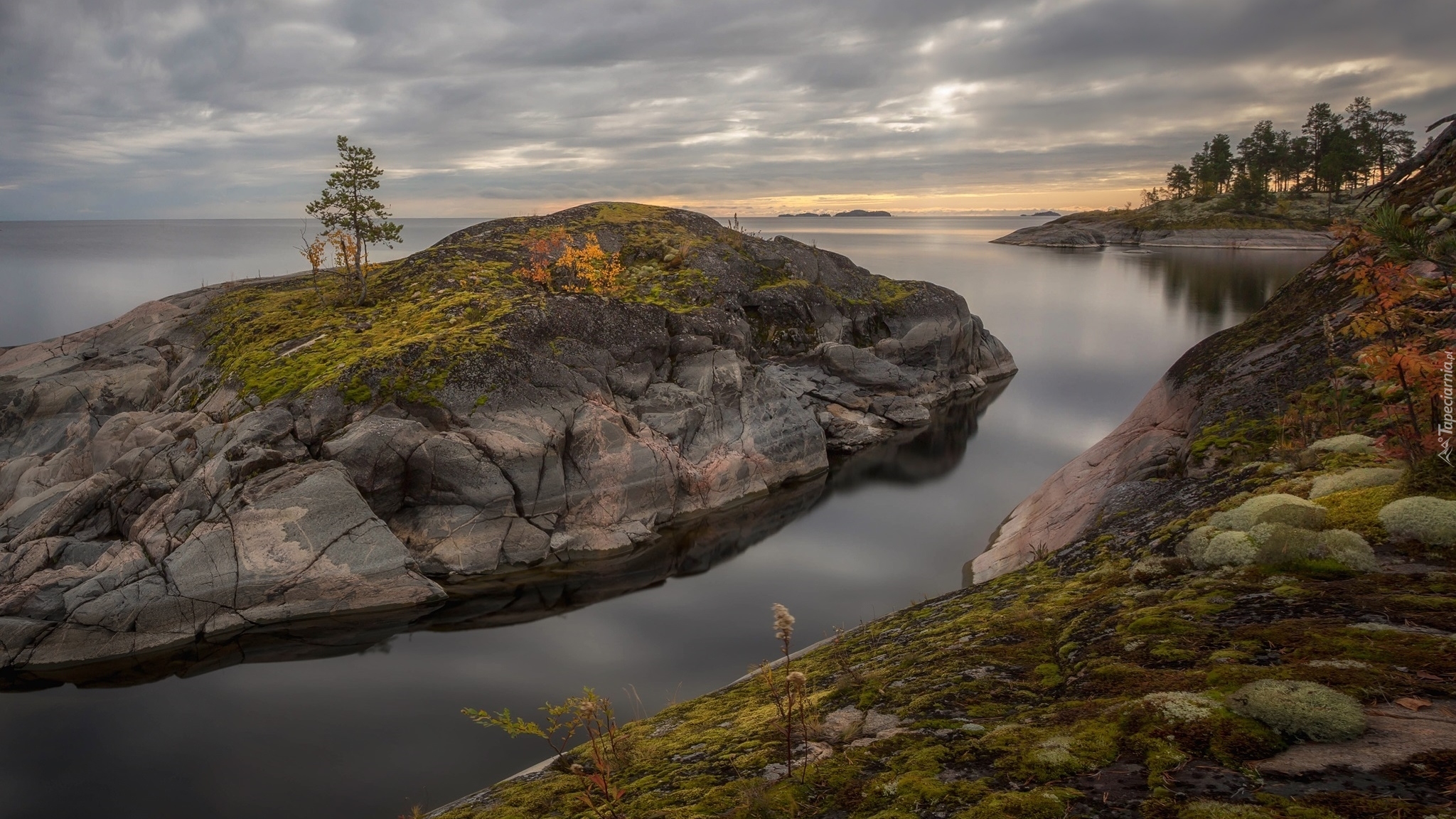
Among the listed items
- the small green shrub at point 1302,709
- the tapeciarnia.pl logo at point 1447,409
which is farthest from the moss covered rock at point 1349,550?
the small green shrub at point 1302,709

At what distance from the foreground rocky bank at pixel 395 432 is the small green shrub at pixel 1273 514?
22.8 metres

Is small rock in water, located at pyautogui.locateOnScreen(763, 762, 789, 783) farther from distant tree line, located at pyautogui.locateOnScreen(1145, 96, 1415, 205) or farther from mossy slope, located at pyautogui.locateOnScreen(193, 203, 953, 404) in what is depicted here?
Result: distant tree line, located at pyautogui.locateOnScreen(1145, 96, 1415, 205)

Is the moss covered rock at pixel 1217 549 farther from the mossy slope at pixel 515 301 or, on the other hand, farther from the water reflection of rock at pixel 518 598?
the mossy slope at pixel 515 301

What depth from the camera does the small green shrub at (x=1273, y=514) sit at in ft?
39.8

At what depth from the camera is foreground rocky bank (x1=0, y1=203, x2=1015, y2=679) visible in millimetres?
25219

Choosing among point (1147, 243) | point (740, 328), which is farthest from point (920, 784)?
point (1147, 243)

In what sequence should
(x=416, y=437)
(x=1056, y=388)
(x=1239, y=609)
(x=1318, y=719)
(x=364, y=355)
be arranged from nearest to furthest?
(x=1318, y=719)
(x=1239, y=609)
(x=416, y=437)
(x=364, y=355)
(x=1056, y=388)

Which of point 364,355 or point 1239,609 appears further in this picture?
point 364,355

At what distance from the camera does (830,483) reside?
40.3 m

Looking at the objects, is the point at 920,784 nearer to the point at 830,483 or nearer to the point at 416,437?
the point at 416,437

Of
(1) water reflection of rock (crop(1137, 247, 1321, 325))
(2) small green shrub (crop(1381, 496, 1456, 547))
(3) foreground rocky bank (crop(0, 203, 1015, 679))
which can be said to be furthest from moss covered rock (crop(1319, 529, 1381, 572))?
(1) water reflection of rock (crop(1137, 247, 1321, 325))

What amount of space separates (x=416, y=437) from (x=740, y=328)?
72.6 ft

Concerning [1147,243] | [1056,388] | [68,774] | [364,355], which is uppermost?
[1147,243]

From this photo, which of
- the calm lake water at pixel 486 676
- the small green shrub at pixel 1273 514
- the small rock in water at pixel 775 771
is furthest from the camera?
the calm lake water at pixel 486 676
